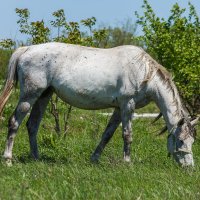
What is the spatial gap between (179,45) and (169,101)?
3.55 m

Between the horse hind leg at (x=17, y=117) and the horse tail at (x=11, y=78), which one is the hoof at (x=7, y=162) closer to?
the horse hind leg at (x=17, y=117)

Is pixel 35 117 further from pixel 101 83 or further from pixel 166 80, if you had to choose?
pixel 166 80

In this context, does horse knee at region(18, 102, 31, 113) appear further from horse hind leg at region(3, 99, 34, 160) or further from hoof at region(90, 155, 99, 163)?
hoof at region(90, 155, 99, 163)

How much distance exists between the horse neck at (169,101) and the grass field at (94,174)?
0.61m

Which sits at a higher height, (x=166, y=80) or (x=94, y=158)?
(x=166, y=80)

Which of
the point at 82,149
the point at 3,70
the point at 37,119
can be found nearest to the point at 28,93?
the point at 37,119

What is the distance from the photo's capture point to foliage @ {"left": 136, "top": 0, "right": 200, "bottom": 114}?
468 inches

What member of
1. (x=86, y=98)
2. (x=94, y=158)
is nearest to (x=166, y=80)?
(x=86, y=98)

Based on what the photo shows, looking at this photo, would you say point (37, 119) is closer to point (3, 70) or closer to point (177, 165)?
point (177, 165)

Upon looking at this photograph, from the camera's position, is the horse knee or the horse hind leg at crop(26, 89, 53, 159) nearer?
the horse knee

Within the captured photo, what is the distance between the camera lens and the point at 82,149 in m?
9.59

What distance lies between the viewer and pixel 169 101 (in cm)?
864

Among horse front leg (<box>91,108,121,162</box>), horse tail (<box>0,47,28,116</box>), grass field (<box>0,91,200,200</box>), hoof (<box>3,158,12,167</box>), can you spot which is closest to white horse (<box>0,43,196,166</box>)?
horse tail (<box>0,47,28,116</box>)

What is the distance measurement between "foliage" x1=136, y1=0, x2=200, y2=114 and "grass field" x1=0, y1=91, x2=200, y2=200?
5.82 ft
